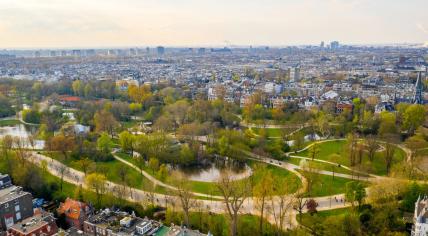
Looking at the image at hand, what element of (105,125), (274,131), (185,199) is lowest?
(274,131)

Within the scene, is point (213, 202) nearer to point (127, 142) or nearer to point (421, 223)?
point (421, 223)

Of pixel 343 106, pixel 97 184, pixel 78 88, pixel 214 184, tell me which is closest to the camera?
pixel 97 184

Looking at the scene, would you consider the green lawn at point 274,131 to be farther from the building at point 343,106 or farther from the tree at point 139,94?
the tree at point 139,94

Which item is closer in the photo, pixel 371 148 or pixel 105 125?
pixel 371 148

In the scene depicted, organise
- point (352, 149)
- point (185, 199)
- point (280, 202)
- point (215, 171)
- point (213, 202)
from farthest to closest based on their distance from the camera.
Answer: point (215, 171)
point (352, 149)
point (213, 202)
point (280, 202)
point (185, 199)

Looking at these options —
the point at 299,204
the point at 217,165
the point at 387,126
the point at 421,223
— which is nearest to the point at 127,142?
the point at 217,165

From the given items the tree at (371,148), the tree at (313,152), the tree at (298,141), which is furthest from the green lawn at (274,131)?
the tree at (371,148)

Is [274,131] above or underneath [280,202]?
above
